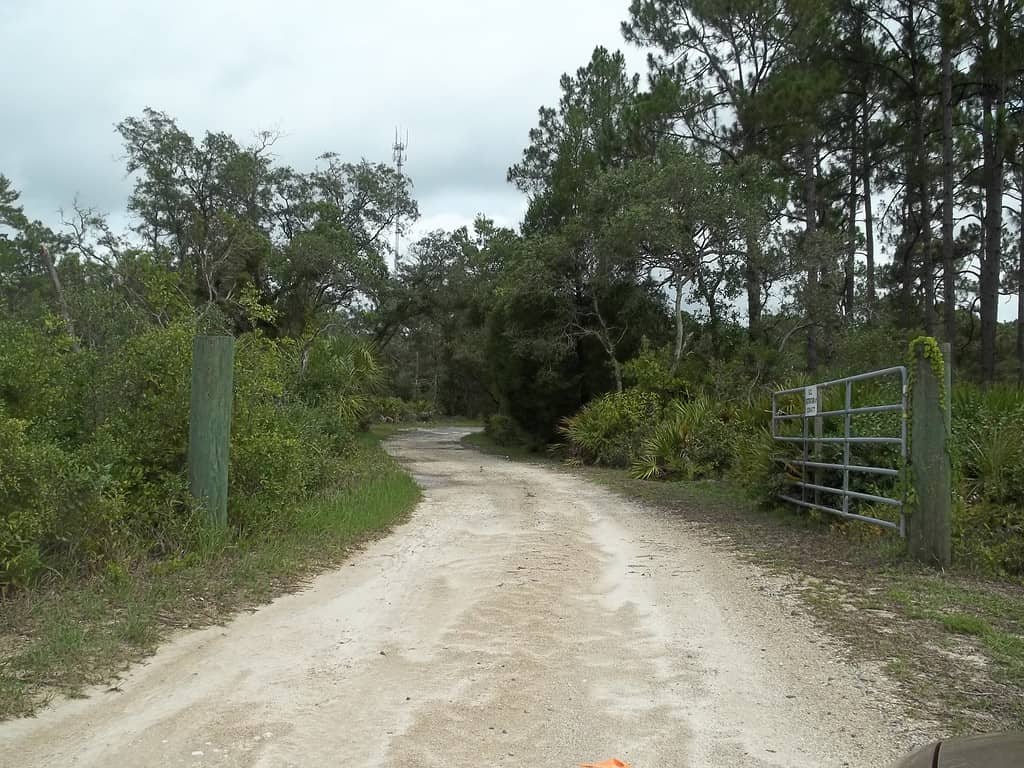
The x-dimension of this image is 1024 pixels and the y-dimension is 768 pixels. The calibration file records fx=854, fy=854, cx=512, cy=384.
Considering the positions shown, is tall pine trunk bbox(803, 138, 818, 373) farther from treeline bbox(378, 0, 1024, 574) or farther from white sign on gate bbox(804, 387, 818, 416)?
white sign on gate bbox(804, 387, 818, 416)

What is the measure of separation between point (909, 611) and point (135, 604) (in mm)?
5380

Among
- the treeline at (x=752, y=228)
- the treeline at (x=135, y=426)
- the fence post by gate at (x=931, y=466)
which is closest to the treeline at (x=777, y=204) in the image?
the treeline at (x=752, y=228)

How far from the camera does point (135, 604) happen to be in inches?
229

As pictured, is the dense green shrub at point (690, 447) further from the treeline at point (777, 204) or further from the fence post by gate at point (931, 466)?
the fence post by gate at point (931, 466)

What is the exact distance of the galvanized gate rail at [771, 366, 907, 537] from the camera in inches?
320

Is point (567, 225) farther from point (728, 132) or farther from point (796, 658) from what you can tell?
point (796, 658)

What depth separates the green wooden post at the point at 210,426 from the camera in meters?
7.59

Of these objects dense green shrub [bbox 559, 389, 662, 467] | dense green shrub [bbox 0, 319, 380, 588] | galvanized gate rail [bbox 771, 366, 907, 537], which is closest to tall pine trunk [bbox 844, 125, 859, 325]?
dense green shrub [bbox 559, 389, 662, 467]

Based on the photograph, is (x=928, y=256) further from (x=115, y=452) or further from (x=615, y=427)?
(x=115, y=452)

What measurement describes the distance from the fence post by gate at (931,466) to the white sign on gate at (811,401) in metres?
2.64

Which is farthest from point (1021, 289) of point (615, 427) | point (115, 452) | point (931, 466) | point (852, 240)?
point (115, 452)

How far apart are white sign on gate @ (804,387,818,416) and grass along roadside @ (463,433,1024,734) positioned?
1324 mm

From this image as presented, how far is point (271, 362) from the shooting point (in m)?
9.98

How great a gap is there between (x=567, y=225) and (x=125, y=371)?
18519 mm
